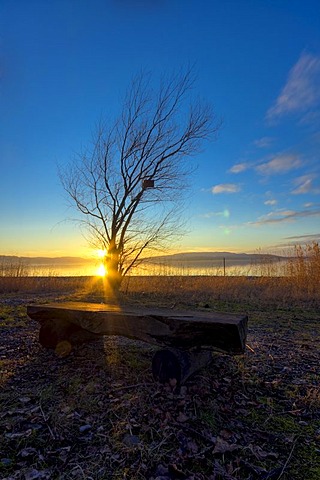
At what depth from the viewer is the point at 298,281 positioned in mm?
9898

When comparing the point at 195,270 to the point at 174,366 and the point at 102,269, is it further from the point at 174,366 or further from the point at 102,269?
the point at 174,366

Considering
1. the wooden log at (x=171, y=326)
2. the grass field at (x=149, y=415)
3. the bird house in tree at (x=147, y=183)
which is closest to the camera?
the grass field at (x=149, y=415)

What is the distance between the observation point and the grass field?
6.12ft

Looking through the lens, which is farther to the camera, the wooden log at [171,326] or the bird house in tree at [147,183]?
the bird house in tree at [147,183]

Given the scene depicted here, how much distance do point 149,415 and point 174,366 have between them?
0.47 m

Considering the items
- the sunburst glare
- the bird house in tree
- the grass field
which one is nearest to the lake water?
the sunburst glare

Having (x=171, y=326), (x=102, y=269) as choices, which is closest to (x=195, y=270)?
(x=102, y=269)

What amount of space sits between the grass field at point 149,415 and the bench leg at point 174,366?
77mm

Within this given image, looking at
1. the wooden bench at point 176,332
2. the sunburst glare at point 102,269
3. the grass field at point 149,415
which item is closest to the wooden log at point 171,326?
the wooden bench at point 176,332

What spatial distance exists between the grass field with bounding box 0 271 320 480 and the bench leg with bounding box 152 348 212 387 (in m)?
0.08

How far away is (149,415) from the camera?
234 cm

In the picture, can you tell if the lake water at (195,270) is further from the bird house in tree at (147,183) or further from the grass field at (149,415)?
the grass field at (149,415)

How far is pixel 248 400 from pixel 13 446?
1.77 meters

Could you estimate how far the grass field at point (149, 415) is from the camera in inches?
73.4
